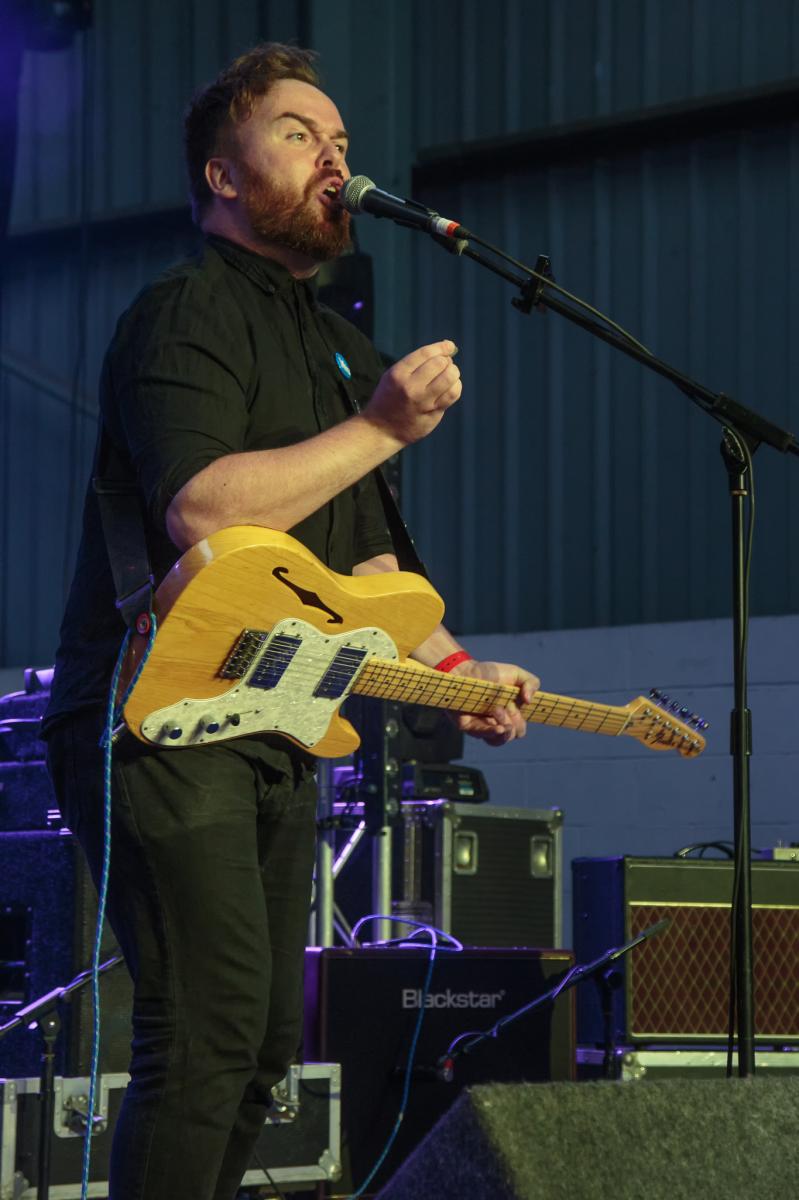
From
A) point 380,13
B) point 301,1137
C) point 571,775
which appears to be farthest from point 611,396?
point 301,1137

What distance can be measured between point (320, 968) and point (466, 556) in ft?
9.85

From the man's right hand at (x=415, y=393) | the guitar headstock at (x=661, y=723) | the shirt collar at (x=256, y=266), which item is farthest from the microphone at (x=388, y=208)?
the guitar headstock at (x=661, y=723)

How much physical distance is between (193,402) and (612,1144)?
3.32 feet

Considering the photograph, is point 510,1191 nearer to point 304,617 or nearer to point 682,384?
point 304,617

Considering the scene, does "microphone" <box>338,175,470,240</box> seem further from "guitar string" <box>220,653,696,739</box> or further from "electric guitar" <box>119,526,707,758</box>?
"guitar string" <box>220,653,696,739</box>

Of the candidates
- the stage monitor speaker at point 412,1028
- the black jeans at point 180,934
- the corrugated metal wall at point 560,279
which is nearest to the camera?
the black jeans at point 180,934

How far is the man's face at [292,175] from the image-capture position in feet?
7.47

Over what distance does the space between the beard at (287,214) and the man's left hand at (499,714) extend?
2.43 feet

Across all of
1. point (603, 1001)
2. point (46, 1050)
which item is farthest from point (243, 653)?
point (603, 1001)

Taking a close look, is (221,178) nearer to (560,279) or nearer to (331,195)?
(331,195)

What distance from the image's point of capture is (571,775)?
5.96m

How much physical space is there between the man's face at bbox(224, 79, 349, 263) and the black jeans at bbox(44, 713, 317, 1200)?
29.6 inches

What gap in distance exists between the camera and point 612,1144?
5.42ft

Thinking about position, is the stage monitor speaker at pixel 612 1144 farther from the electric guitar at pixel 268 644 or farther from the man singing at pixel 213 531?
the electric guitar at pixel 268 644
